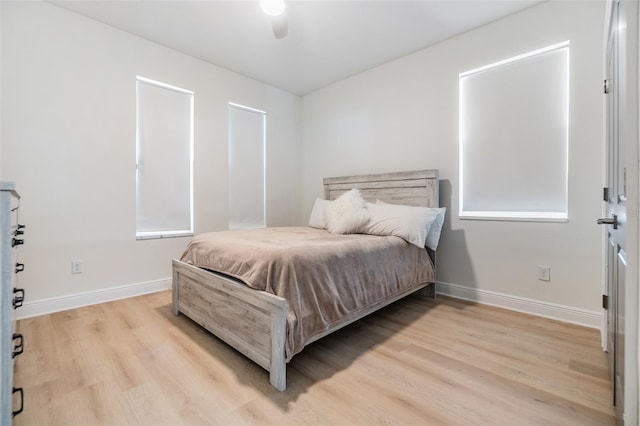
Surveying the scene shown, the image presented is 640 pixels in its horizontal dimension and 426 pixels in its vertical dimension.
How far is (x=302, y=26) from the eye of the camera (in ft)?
9.03

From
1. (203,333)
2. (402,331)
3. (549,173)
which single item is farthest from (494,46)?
(203,333)

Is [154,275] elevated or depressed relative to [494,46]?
depressed

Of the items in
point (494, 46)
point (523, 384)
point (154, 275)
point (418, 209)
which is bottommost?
point (523, 384)

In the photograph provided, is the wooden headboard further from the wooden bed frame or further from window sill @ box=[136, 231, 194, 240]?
window sill @ box=[136, 231, 194, 240]

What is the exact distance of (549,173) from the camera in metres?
2.42

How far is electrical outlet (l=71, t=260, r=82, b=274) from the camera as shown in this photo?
2.59 metres

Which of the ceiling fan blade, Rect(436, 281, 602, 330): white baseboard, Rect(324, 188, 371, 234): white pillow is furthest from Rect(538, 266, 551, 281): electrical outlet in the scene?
the ceiling fan blade

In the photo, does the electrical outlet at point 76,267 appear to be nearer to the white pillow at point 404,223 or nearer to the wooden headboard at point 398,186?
the white pillow at point 404,223

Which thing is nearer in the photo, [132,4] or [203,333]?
[203,333]

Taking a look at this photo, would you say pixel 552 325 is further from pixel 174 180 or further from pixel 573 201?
pixel 174 180

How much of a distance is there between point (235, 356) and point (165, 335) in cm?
64

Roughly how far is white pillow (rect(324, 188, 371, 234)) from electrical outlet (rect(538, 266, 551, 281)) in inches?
59.4

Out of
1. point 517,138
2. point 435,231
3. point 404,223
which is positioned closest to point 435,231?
point 435,231

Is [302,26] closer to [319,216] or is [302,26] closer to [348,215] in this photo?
[348,215]
